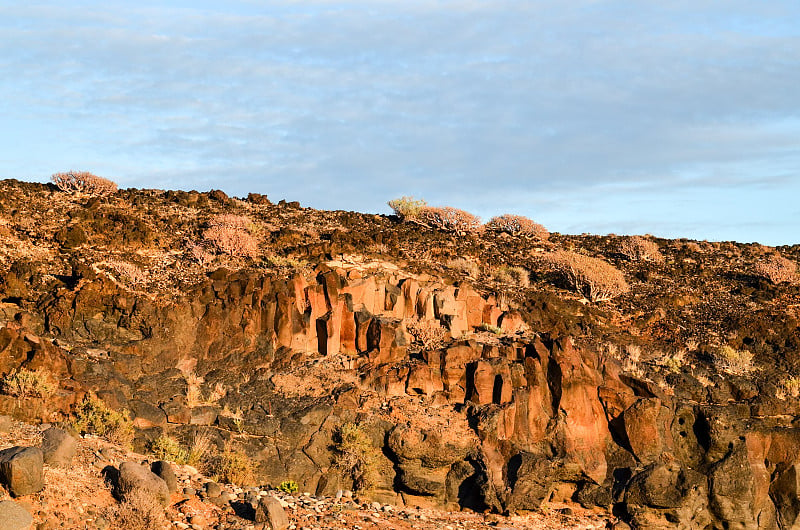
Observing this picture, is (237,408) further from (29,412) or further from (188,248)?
(188,248)

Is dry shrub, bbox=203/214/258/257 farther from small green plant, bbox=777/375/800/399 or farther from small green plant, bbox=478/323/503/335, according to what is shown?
small green plant, bbox=777/375/800/399

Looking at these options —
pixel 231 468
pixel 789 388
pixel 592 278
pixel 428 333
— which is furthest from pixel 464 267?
pixel 231 468

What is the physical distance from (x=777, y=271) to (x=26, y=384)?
3060 cm

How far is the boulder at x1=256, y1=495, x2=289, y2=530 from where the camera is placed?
12719 mm

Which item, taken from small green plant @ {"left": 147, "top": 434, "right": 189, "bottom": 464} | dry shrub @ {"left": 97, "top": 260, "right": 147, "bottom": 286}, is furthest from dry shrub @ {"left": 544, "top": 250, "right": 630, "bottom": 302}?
small green plant @ {"left": 147, "top": 434, "right": 189, "bottom": 464}

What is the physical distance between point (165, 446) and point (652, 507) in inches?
457

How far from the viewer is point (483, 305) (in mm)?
24844

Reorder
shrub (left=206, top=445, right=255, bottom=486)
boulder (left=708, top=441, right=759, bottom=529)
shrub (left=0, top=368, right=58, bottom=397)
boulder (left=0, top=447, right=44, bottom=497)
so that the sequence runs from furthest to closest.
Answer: boulder (left=708, top=441, right=759, bottom=529), shrub (left=206, top=445, right=255, bottom=486), shrub (left=0, top=368, right=58, bottom=397), boulder (left=0, top=447, right=44, bottom=497)

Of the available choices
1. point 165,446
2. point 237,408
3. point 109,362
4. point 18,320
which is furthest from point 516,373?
point 18,320

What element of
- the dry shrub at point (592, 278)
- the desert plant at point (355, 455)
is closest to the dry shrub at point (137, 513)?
the desert plant at point (355, 455)

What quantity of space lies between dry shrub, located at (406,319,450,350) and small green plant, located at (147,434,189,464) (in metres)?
8.10

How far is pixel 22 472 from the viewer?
11211mm

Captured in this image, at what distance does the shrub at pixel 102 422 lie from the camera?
599 inches

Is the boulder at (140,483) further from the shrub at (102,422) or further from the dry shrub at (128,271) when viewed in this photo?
the dry shrub at (128,271)
